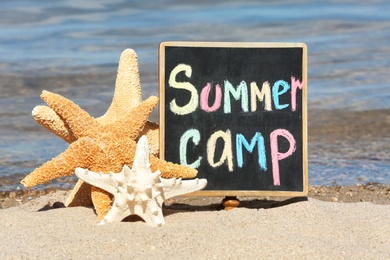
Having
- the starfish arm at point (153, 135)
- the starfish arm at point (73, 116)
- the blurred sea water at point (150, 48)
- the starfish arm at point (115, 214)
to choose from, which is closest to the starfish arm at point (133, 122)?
the starfish arm at point (73, 116)

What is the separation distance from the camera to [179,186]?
14.3 ft

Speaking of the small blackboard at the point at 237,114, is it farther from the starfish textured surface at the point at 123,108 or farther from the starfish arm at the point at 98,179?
the starfish arm at the point at 98,179

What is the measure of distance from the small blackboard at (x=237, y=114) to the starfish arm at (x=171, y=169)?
0.20 m

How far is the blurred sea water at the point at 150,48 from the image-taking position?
23.5 ft

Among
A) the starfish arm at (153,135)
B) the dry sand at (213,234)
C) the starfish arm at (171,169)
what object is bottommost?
the dry sand at (213,234)

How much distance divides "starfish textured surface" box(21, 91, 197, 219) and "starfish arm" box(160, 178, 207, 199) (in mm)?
79

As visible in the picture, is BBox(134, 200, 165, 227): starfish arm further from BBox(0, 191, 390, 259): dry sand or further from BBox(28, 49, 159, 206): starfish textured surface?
BBox(28, 49, 159, 206): starfish textured surface

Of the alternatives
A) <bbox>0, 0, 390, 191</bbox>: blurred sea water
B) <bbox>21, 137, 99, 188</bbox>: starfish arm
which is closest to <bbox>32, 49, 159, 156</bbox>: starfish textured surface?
<bbox>21, 137, 99, 188</bbox>: starfish arm

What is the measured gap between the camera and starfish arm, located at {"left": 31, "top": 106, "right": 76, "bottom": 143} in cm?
453

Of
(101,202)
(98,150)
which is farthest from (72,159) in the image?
(101,202)

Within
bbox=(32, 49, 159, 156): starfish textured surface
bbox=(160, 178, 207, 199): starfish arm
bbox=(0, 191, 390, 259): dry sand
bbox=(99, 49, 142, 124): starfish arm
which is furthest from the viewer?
bbox=(99, 49, 142, 124): starfish arm

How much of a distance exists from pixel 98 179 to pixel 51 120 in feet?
1.59

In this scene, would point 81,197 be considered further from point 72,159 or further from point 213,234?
point 213,234

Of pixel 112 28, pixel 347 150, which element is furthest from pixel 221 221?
pixel 112 28
